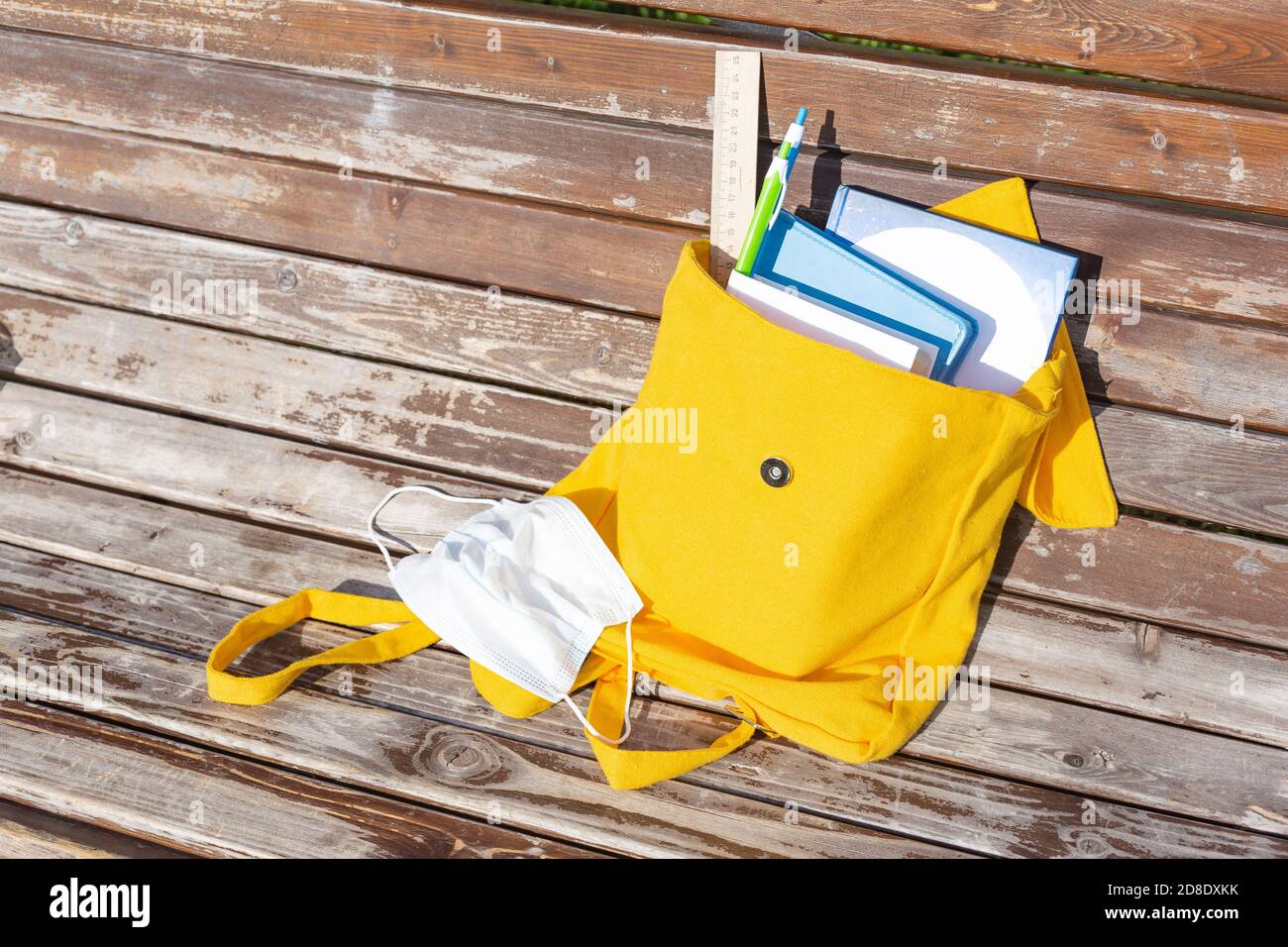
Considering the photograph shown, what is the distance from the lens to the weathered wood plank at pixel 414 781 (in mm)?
1261

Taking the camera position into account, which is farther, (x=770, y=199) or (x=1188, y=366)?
(x=1188, y=366)

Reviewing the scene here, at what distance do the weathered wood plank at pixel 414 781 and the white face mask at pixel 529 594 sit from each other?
101mm

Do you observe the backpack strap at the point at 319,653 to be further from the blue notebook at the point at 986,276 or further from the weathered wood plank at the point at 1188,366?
the weathered wood plank at the point at 1188,366

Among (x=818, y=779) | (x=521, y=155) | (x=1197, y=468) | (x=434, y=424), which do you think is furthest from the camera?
(x=434, y=424)

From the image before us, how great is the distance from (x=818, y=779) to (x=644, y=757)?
0.79 feet

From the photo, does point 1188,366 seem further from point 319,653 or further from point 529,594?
point 319,653

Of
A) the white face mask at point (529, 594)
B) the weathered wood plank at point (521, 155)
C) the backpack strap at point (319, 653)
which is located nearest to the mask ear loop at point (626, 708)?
the white face mask at point (529, 594)

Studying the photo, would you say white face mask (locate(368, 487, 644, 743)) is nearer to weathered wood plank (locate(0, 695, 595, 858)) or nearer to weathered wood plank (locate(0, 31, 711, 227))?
weathered wood plank (locate(0, 695, 595, 858))

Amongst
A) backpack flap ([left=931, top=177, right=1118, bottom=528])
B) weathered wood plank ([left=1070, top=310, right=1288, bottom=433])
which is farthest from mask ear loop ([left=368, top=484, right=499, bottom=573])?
weathered wood plank ([left=1070, top=310, right=1288, bottom=433])

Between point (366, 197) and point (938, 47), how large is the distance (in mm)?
904

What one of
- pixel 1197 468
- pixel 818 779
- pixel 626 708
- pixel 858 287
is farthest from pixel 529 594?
pixel 1197 468

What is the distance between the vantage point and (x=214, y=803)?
4.23 feet
